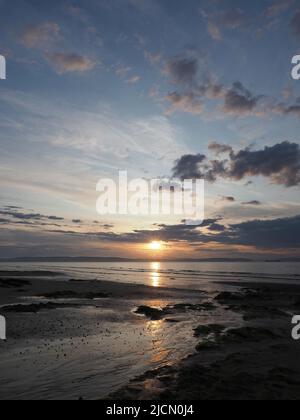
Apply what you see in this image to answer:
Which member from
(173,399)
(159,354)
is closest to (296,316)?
(159,354)

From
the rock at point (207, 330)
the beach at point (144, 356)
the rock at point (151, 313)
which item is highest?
the beach at point (144, 356)

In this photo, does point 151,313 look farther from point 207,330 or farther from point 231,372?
point 231,372

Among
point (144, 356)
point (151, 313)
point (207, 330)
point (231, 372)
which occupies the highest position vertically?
point (231, 372)

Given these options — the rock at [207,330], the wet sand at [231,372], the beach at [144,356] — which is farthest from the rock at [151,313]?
the wet sand at [231,372]

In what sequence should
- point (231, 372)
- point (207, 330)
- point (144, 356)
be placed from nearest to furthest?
point (231, 372)
point (144, 356)
point (207, 330)

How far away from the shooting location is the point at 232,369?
15492mm

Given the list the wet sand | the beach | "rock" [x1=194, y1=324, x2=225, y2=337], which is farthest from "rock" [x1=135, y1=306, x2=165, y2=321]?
the wet sand

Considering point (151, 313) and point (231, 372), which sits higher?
point (231, 372)

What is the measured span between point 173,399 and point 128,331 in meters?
12.2

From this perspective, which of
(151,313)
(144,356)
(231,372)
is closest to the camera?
(231,372)

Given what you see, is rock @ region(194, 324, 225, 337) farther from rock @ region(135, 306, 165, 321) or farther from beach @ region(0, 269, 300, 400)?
rock @ region(135, 306, 165, 321)

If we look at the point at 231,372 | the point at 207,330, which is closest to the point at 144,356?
the point at 231,372

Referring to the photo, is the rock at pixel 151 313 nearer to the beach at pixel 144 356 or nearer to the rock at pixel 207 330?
the beach at pixel 144 356

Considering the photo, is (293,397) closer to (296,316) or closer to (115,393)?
(115,393)
